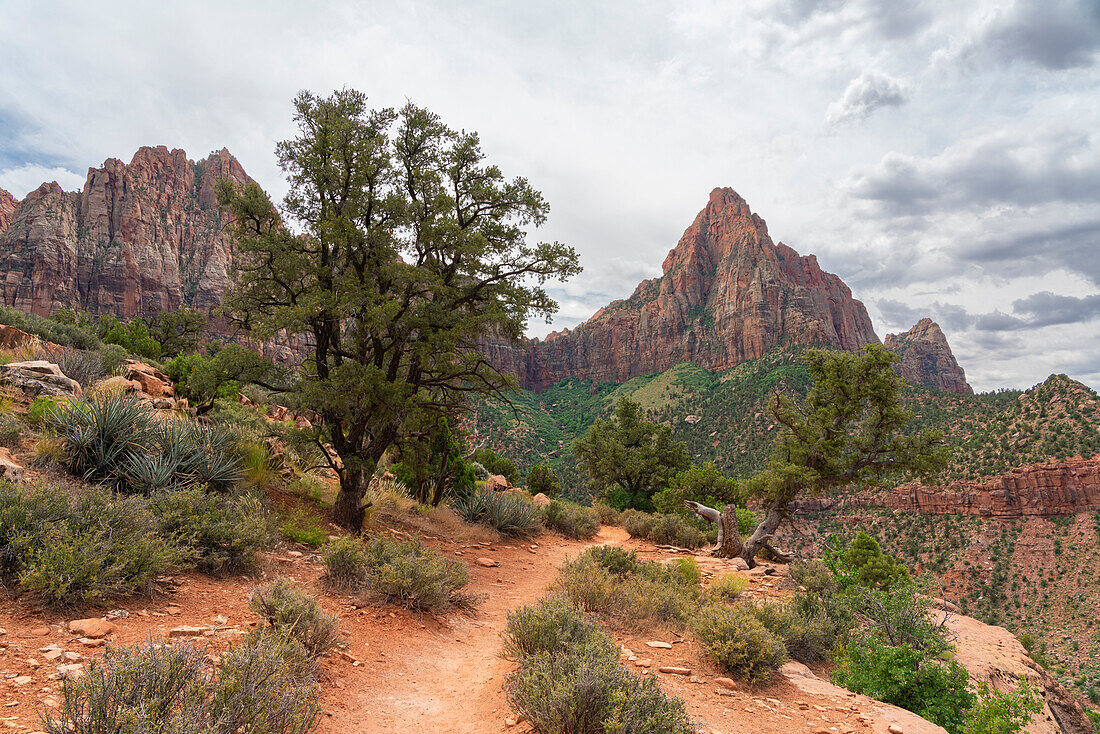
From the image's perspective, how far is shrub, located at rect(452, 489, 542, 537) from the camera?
14.3 m

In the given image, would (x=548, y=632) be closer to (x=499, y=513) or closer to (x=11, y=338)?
(x=499, y=513)

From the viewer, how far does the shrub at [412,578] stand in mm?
6305

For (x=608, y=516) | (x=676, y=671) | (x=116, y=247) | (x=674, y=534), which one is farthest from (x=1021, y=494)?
(x=116, y=247)

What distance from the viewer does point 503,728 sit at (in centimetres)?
375

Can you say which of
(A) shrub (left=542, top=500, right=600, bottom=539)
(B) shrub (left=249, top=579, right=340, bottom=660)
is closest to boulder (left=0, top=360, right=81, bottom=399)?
(B) shrub (left=249, top=579, right=340, bottom=660)

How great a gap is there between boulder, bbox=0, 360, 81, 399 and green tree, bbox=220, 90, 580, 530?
307 centimetres

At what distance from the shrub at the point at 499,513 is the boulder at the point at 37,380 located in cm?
937

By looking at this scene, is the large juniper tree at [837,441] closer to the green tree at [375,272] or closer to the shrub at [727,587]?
the shrub at [727,587]

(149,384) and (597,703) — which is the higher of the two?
(149,384)

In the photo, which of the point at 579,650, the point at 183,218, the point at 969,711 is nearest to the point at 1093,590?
the point at 969,711

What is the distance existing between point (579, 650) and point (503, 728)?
2.94 ft

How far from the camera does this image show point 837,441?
14430mm

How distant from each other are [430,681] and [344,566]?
247 cm

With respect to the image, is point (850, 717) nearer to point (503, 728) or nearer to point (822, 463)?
point (503, 728)
